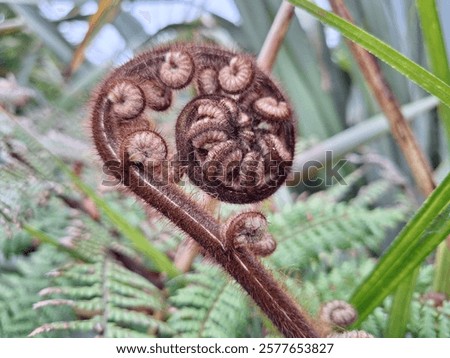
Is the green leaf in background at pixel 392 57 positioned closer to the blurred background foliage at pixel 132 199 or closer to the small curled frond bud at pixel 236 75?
the small curled frond bud at pixel 236 75

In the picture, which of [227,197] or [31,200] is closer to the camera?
[227,197]

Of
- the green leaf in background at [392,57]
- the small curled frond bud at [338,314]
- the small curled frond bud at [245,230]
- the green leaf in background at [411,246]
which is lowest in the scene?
the small curled frond bud at [338,314]

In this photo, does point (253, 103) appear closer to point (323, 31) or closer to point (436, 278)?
point (436, 278)

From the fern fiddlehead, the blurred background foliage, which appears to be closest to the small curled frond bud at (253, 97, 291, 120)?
the fern fiddlehead

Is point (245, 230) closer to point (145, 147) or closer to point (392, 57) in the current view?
point (145, 147)

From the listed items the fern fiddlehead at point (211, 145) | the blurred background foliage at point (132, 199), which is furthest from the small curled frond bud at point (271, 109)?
the blurred background foliage at point (132, 199)
